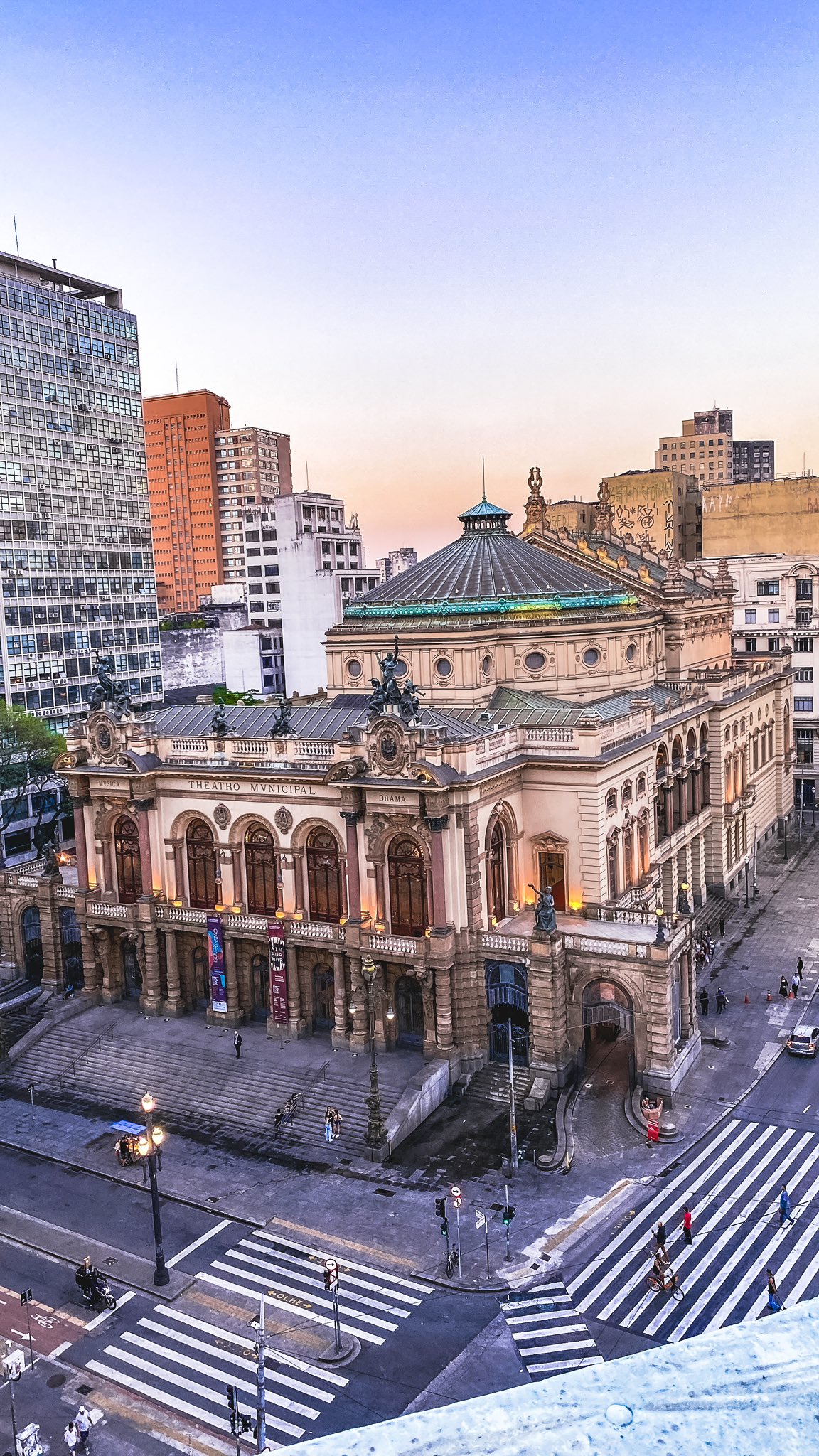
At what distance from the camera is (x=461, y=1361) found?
115ft

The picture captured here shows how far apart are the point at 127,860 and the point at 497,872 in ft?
71.5

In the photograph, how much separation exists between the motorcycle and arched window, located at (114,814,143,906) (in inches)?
1038

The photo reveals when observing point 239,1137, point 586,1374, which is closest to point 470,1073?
point 239,1137

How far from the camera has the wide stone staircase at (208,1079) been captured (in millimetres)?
51250

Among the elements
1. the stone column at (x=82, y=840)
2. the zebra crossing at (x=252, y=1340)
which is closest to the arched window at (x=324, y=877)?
the stone column at (x=82, y=840)

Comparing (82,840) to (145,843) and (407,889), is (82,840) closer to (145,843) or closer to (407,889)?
(145,843)

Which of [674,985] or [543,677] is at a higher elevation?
[543,677]

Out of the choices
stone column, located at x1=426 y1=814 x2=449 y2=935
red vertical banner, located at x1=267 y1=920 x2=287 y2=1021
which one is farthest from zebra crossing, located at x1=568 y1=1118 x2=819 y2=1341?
red vertical banner, located at x1=267 y1=920 x2=287 y2=1021

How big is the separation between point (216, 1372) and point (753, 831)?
64165 millimetres

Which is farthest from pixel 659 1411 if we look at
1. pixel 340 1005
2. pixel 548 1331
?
pixel 340 1005

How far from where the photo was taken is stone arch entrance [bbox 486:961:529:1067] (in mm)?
54250

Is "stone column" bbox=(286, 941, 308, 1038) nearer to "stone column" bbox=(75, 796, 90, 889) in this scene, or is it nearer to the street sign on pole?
"stone column" bbox=(75, 796, 90, 889)

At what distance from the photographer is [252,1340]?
3738 centimetres

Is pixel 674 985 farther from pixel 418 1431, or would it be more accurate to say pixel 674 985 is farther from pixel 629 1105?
pixel 418 1431
